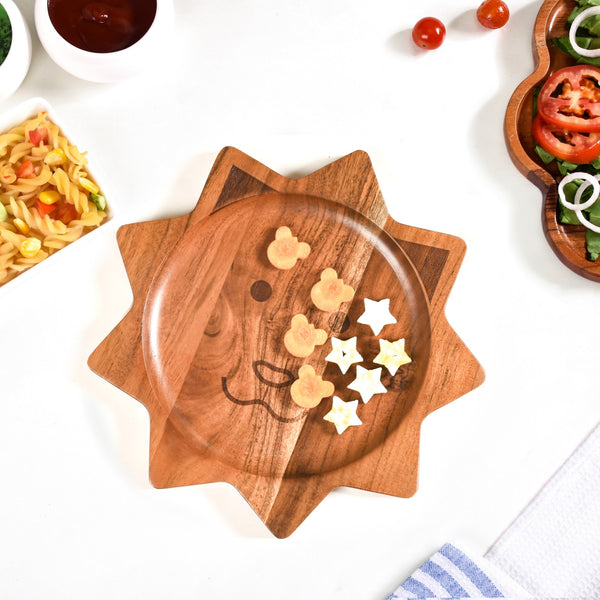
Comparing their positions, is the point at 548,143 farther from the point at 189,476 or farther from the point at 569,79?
the point at 189,476

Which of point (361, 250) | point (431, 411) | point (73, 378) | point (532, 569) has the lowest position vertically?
point (73, 378)

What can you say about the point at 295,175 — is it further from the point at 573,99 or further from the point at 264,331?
the point at 573,99

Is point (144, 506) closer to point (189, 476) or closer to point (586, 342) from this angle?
point (189, 476)

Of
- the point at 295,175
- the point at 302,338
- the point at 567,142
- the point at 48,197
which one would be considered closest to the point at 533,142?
the point at 567,142

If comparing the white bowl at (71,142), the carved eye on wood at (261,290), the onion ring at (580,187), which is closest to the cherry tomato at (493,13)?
the onion ring at (580,187)

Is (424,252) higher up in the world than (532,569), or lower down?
higher up

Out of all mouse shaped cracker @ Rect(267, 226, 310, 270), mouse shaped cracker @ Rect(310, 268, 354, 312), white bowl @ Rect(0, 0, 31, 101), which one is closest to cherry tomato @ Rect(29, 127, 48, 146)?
white bowl @ Rect(0, 0, 31, 101)

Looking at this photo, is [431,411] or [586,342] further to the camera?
[586,342]

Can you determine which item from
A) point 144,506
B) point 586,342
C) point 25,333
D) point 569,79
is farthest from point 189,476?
point 569,79
